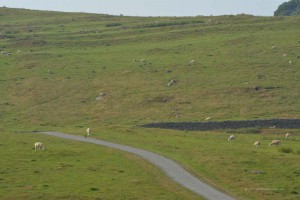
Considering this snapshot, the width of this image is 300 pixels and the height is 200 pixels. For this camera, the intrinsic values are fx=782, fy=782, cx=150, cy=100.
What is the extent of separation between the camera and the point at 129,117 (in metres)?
82.8

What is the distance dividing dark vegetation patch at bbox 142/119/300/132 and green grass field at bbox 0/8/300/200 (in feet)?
6.25

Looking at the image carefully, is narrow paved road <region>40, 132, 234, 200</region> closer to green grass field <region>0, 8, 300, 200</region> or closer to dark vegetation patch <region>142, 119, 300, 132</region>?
green grass field <region>0, 8, 300, 200</region>

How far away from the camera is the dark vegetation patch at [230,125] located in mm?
74875

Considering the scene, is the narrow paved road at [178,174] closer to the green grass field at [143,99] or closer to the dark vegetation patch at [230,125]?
the green grass field at [143,99]

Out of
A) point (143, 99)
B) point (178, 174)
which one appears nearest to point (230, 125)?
point (143, 99)

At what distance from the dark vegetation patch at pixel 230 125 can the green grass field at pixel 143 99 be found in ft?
6.25

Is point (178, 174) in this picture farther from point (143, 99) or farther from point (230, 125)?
point (143, 99)

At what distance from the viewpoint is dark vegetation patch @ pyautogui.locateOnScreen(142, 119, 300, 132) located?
74.9 metres

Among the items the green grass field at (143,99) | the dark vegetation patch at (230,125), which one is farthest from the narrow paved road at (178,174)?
the dark vegetation patch at (230,125)

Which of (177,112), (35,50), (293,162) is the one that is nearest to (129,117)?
(177,112)

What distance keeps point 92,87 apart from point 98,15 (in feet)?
245

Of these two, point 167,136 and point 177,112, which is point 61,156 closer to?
point 167,136

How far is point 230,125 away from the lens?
247 feet

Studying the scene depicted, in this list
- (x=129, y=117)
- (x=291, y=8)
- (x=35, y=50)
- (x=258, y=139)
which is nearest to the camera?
(x=258, y=139)
